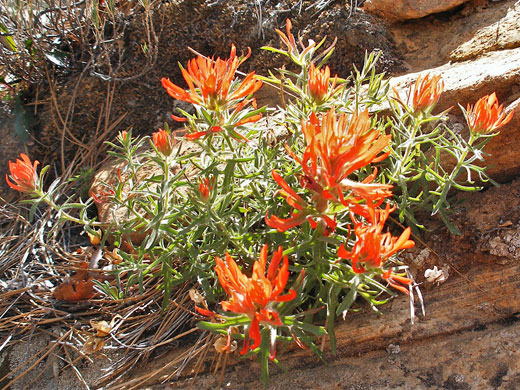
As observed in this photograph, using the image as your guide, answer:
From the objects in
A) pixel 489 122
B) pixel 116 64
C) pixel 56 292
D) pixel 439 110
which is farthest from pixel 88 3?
pixel 489 122

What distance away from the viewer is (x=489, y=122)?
5.84 feet

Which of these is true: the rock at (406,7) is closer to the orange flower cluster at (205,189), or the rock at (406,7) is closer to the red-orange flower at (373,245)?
the orange flower cluster at (205,189)

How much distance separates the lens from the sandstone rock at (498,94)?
7.04ft

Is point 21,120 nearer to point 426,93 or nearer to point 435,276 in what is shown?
A: point 426,93

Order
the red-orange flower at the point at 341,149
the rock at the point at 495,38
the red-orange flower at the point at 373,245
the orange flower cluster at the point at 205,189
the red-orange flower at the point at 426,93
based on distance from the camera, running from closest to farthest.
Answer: the red-orange flower at the point at 341,149 < the red-orange flower at the point at 373,245 < the orange flower cluster at the point at 205,189 < the red-orange flower at the point at 426,93 < the rock at the point at 495,38

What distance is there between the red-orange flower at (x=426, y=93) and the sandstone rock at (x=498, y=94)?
0.46 m

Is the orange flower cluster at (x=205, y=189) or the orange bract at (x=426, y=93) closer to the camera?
the orange flower cluster at (x=205, y=189)

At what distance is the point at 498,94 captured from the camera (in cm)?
224

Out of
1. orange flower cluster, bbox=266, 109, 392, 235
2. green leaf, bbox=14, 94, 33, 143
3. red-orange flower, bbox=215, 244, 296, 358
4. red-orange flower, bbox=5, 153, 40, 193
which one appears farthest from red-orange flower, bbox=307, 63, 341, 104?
green leaf, bbox=14, 94, 33, 143

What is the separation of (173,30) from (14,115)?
1.20 m

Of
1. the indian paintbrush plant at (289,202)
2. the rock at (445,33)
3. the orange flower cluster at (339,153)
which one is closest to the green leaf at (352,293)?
the indian paintbrush plant at (289,202)

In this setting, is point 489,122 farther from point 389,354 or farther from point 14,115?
point 14,115

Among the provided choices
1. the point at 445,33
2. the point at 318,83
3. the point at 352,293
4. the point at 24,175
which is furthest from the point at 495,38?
the point at 24,175

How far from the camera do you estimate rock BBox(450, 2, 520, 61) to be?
2511 mm
